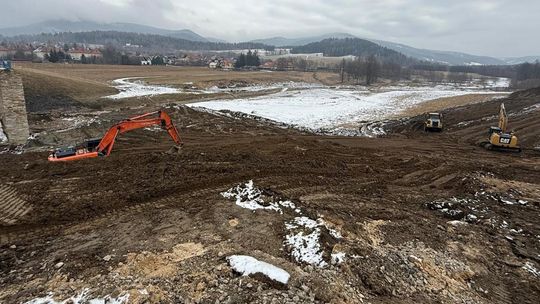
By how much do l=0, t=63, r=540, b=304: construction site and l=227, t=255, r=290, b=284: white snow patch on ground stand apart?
0.04 metres

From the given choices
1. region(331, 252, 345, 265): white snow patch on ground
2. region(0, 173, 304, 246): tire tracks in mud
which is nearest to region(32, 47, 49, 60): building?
region(0, 173, 304, 246): tire tracks in mud

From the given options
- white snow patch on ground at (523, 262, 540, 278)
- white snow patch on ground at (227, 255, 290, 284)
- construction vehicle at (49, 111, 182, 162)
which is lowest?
white snow patch on ground at (523, 262, 540, 278)

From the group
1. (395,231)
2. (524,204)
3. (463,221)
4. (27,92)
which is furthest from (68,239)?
(27,92)

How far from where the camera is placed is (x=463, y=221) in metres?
11.5

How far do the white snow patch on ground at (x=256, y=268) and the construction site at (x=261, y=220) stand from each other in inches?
1.4

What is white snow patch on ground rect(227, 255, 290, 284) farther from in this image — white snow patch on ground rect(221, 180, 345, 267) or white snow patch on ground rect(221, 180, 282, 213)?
white snow patch on ground rect(221, 180, 282, 213)

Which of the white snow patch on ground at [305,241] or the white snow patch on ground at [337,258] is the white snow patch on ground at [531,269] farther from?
the white snow patch on ground at [305,241]

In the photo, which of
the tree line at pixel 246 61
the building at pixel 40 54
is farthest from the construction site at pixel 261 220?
the building at pixel 40 54

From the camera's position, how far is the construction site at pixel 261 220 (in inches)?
298

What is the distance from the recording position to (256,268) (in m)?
7.70

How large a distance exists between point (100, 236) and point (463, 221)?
1019 cm

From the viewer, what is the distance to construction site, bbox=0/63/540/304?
756 centimetres

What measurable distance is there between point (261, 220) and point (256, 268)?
2502 mm

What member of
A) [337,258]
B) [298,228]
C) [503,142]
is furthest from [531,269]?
[503,142]
